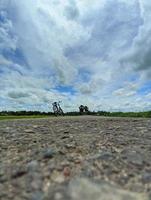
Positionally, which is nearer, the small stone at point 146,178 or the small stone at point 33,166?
the small stone at point 146,178

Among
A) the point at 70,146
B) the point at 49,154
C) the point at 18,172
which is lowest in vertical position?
the point at 18,172

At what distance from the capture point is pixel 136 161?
17.1 feet

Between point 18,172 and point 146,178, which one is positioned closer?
point 146,178

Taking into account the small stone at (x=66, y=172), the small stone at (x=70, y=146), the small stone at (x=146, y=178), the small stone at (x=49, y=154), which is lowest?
the small stone at (x=146, y=178)

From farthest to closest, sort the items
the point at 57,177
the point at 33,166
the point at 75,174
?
1. the point at 33,166
2. the point at 75,174
3. the point at 57,177

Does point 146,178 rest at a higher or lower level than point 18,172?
lower

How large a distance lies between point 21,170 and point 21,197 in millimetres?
952

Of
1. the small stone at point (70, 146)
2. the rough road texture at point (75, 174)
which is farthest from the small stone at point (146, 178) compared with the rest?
the small stone at point (70, 146)

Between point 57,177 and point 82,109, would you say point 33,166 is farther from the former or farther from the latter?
point 82,109

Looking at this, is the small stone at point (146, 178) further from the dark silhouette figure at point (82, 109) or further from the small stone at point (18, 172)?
the dark silhouette figure at point (82, 109)

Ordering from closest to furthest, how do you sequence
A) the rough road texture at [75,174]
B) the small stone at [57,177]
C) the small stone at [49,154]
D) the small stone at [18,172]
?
the rough road texture at [75,174] → the small stone at [57,177] → the small stone at [18,172] → the small stone at [49,154]

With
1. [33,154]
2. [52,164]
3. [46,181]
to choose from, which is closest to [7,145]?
[33,154]

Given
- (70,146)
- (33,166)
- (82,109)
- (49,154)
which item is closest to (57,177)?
(33,166)

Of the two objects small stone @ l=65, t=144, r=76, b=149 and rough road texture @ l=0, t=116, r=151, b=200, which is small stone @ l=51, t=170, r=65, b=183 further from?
small stone @ l=65, t=144, r=76, b=149
